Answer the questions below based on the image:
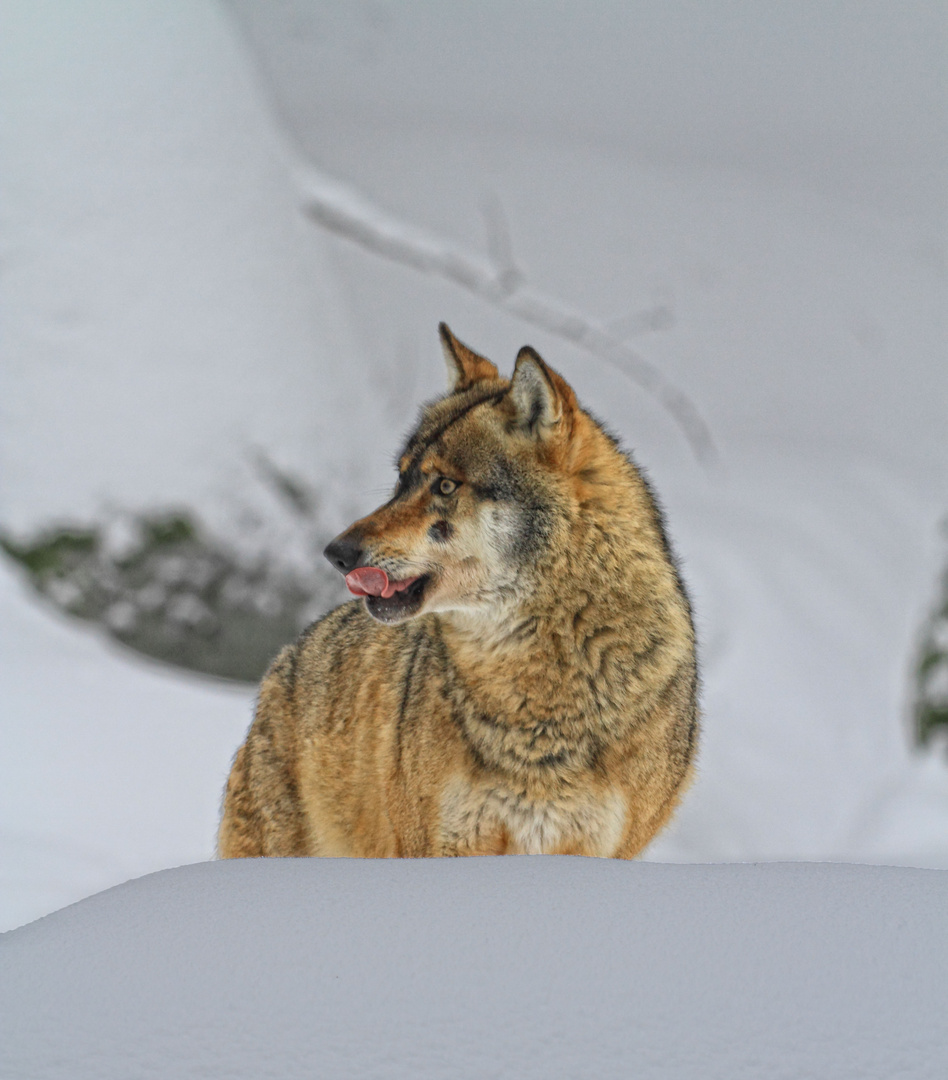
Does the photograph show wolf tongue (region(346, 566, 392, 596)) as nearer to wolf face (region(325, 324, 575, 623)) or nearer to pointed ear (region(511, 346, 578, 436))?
wolf face (region(325, 324, 575, 623))

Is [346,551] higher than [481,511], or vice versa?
[481,511]

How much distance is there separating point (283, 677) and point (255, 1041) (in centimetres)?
249

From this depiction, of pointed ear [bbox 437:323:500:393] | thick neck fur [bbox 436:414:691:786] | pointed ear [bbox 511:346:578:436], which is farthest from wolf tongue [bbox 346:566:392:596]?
pointed ear [bbox 437:323:500:393]

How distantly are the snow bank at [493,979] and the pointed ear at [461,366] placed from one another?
6.36ft

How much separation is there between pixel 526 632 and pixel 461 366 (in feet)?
3.50

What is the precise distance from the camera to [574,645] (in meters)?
3.37

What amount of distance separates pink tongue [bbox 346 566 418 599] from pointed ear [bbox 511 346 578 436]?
22.8 inches

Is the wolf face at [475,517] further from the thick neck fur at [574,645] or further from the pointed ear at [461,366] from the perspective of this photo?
the pointed ear at [461,366]

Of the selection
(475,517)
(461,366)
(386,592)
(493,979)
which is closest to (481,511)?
(475,517)

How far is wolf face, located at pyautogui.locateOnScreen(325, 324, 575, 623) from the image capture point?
329 centimetres

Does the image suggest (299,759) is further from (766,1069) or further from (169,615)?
(169,615)

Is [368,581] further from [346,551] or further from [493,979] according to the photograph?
[493,979]

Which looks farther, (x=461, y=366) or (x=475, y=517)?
(x=461, y=366)

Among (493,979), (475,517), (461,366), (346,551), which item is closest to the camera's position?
(493,979)
